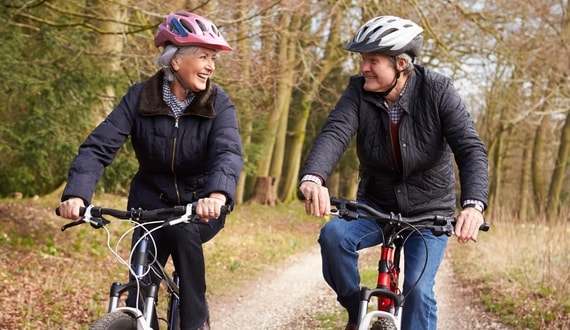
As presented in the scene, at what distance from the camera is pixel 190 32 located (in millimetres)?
4340

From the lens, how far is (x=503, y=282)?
31.3 ft

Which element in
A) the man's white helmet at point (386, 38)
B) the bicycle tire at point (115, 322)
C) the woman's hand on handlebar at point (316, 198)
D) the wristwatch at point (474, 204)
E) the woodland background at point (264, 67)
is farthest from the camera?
the woodland background at point (264, 67)

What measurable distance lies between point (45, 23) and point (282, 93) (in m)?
11.6

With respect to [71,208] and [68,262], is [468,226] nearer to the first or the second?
[71,208]

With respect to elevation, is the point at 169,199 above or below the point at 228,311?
above

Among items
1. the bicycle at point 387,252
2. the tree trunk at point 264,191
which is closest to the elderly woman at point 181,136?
the bicycle at point 387,252

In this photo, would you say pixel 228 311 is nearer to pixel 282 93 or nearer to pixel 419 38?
pixel 419 38

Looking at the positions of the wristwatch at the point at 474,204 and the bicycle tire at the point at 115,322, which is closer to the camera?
the bicycle tire at the point at 115,322

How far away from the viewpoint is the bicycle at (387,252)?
382 centimetres

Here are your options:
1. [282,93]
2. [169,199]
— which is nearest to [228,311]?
[169,199]

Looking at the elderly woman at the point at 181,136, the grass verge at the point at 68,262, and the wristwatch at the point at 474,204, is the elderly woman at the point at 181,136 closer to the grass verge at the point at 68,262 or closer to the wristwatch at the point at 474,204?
the wristwatch at the point at 474,204

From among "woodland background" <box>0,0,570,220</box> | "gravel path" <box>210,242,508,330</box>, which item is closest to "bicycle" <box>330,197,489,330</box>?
"gravel path" <box>210,242,508,330</box>

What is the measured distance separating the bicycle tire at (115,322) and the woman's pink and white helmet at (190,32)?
1.50 meters

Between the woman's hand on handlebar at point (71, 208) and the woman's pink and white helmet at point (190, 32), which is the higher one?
the woman's pink and white helmet at point (190, 32)
